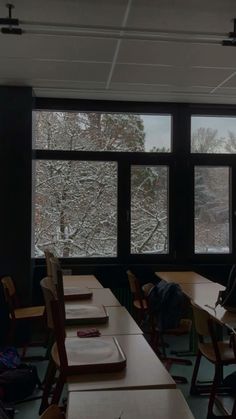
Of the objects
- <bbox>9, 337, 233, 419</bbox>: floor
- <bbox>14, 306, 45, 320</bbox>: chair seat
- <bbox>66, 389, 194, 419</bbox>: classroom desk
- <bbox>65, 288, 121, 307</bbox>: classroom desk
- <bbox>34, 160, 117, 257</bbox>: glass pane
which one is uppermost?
<bbox>34, 160, 117, 257</bbox>: glass pane

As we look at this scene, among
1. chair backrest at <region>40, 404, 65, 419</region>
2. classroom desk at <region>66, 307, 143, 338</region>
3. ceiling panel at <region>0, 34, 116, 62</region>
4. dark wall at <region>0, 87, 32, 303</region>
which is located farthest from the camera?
dark wall at <region>0, 87, 32, 303</region>

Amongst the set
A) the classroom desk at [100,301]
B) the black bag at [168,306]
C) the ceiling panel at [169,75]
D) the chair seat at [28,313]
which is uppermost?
the ceiling panel at [169,75]

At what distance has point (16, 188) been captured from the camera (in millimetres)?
4648

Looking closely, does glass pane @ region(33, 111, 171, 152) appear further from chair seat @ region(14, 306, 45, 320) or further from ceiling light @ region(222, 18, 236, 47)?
ceiling light @ region(222, 18, 236, 47)

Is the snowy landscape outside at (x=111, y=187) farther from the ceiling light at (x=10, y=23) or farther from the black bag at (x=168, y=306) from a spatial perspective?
the ceiling light at (x=10, y=23)

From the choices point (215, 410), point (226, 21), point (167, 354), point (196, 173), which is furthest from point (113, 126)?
point (215, 410)

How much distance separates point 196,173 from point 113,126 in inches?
48.0

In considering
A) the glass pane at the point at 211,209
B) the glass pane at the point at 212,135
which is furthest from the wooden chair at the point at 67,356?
the glass pane at the point at 212,135

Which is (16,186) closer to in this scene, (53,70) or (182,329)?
(53,70)

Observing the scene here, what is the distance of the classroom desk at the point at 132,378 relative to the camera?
5.40 ft

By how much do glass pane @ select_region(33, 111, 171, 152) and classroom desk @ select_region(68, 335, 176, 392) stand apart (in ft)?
11.7

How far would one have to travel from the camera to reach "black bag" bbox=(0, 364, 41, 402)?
321cm

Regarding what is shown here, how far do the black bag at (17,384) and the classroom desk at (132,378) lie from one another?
1.61 m

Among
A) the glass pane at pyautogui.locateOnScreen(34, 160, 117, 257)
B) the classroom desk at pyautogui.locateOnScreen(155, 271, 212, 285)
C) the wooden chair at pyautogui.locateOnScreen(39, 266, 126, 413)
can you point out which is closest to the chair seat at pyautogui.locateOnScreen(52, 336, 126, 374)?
the wooden chair at pyautogui.locateOnScreen(39, 266, 126, 413)
